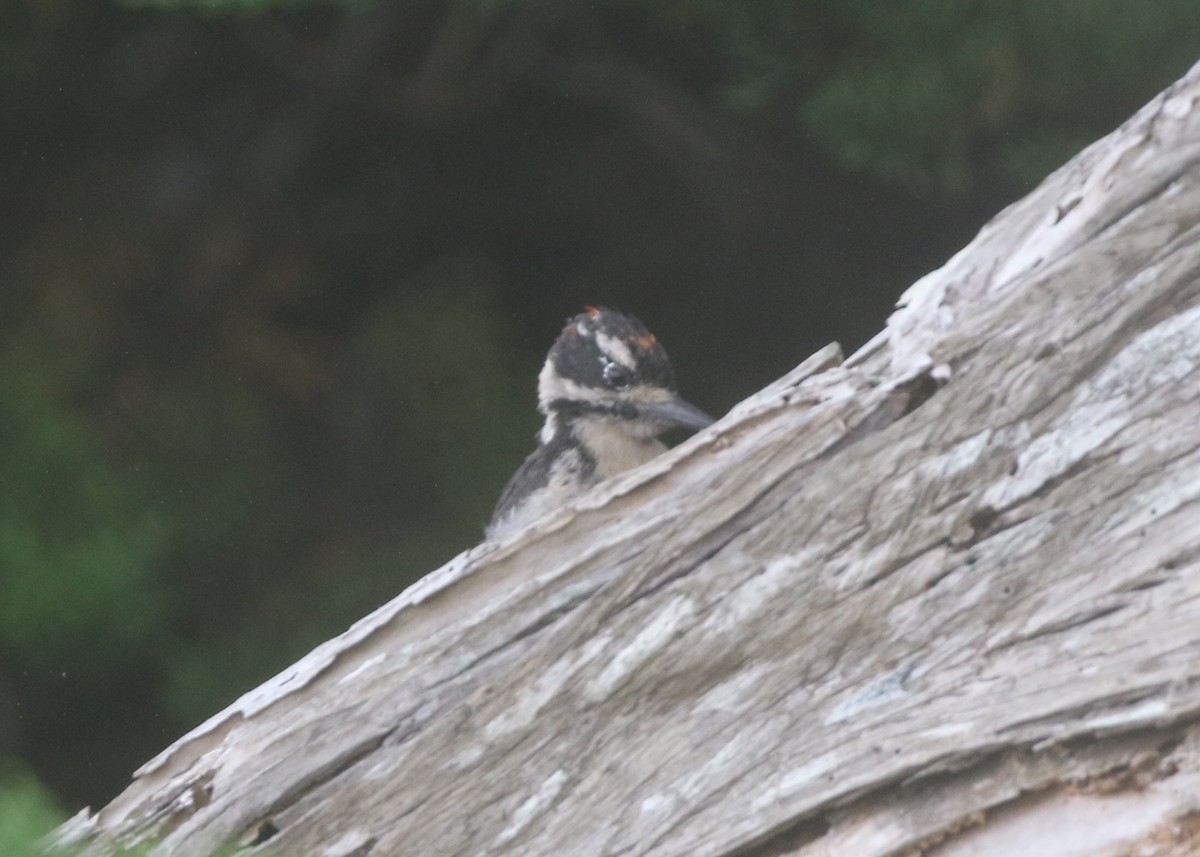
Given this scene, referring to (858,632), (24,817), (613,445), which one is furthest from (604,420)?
(24,817)

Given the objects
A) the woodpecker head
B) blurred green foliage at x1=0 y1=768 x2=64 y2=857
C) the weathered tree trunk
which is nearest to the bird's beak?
the woodpecker head

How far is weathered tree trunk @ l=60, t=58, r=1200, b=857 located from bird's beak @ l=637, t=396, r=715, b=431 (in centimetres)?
69

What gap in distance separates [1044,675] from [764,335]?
187 cm

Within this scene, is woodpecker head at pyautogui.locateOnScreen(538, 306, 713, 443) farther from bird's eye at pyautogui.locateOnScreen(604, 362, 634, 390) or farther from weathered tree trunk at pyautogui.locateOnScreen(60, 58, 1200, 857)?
weathered tree trunk at pyautogui.locateOnScreen(60, 58, 1200, 857)

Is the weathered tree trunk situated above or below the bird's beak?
below

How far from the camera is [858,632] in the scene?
124 centimetres

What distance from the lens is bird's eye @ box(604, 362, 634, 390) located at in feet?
7.48

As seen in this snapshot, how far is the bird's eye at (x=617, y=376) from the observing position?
2279 millimetres

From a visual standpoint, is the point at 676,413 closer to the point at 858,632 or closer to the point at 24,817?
the point at 858,632

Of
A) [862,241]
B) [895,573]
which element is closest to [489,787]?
[895,573]

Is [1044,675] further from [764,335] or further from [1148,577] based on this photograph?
[764,335]

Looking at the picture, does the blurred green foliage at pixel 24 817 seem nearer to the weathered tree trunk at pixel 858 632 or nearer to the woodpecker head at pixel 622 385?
the weathered tree trunk at pixel 858 632

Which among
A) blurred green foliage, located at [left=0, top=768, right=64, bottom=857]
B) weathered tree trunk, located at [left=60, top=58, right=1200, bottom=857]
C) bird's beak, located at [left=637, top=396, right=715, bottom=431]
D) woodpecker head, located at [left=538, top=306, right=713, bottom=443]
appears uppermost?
woodpecker head, located at [left=538, top=306, right=713, bottom=443]

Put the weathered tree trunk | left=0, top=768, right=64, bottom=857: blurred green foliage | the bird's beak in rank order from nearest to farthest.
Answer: left=0, top=768, right=64, bottom=857: blurred green foliage → the weathered tree trunk → the bird's beak
